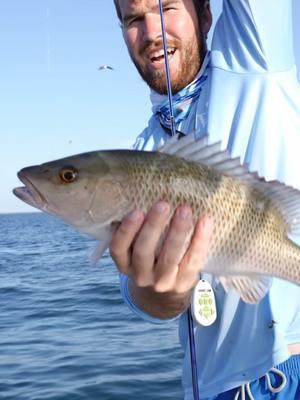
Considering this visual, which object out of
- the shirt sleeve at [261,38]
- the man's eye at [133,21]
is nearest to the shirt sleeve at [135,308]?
the shirt sleeve at [261,38]

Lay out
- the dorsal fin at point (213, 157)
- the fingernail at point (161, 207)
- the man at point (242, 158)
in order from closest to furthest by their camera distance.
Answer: the fingernail at point (161, 207), the dorsal fin at point (213, 157), the man at point (242, 158)

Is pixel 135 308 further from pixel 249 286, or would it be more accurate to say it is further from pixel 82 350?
pixel 82 350

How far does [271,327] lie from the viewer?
3.01 m

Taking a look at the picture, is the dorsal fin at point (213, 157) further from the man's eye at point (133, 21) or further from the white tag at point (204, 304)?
the man's eye at point (133, 21)

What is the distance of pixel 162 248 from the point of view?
2551mm

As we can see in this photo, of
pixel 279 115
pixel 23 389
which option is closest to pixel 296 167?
pixel 279 115

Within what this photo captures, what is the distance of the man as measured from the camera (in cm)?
300

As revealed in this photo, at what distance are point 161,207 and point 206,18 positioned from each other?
81.8 inches

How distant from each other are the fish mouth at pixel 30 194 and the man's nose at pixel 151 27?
1576 millimetres

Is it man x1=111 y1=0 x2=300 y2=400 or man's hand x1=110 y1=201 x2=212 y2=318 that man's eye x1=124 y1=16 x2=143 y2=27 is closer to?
man x1=111 y1=0 x2=300 y2=400

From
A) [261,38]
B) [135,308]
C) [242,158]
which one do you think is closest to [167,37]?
[261,38]

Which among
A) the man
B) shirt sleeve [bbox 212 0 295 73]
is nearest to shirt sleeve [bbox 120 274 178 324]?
the man

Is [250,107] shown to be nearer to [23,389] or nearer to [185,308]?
[185,308]

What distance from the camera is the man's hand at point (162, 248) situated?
8.18 ft
